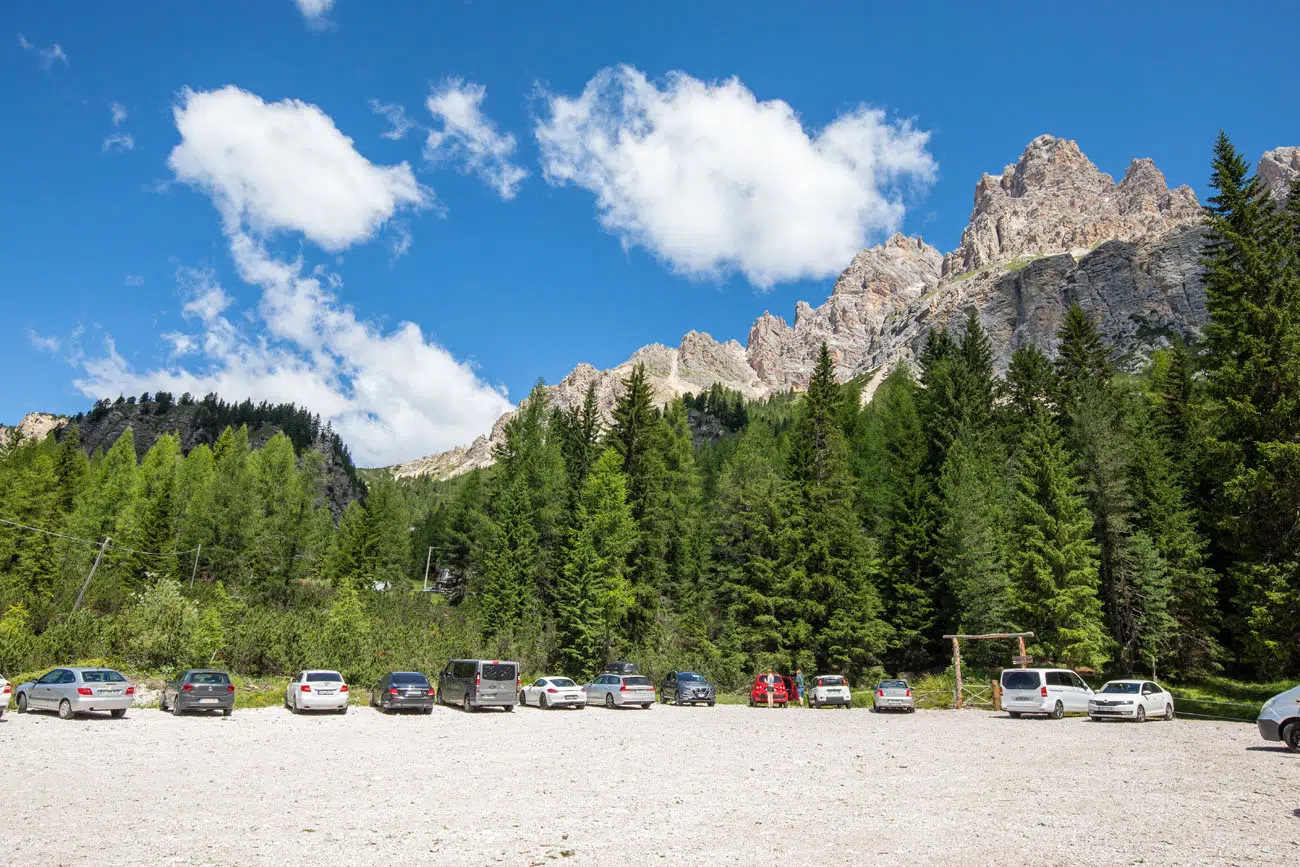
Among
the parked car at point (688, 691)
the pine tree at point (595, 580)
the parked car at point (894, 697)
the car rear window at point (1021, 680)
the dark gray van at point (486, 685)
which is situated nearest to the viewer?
the car rear window at point (1021, 680)

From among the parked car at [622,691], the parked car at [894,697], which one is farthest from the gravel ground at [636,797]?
the parked car at [622,691]

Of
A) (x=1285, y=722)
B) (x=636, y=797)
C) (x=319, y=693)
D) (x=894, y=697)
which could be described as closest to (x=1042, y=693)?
(x=894, y=697)

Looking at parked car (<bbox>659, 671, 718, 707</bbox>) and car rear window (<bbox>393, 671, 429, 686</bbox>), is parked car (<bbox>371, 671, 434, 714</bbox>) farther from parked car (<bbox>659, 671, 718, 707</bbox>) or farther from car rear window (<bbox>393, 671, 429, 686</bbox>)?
parked car (<bbox>659, 671, 718, 707</bbox>)

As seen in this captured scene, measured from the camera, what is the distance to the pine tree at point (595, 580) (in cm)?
4325

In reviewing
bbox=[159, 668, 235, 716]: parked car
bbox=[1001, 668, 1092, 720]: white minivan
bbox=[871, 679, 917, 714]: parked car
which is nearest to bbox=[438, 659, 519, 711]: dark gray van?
bbox=[159, 668, 235, 716]: parked car

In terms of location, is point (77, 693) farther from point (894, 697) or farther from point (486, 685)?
point (894, 697)

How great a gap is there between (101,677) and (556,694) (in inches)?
639

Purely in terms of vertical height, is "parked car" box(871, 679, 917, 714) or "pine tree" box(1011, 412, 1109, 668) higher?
"pine tree" box(1011, 412, 1109, 668)

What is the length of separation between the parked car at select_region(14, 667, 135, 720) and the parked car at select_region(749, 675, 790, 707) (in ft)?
84.7

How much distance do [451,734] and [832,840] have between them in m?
15.3

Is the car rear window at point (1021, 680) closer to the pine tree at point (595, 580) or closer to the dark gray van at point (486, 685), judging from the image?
the dark gray van at point (486, 685)

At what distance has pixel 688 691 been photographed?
3519cm

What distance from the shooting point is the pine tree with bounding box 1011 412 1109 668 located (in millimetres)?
37125

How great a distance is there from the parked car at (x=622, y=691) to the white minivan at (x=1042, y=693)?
14.6 meters
